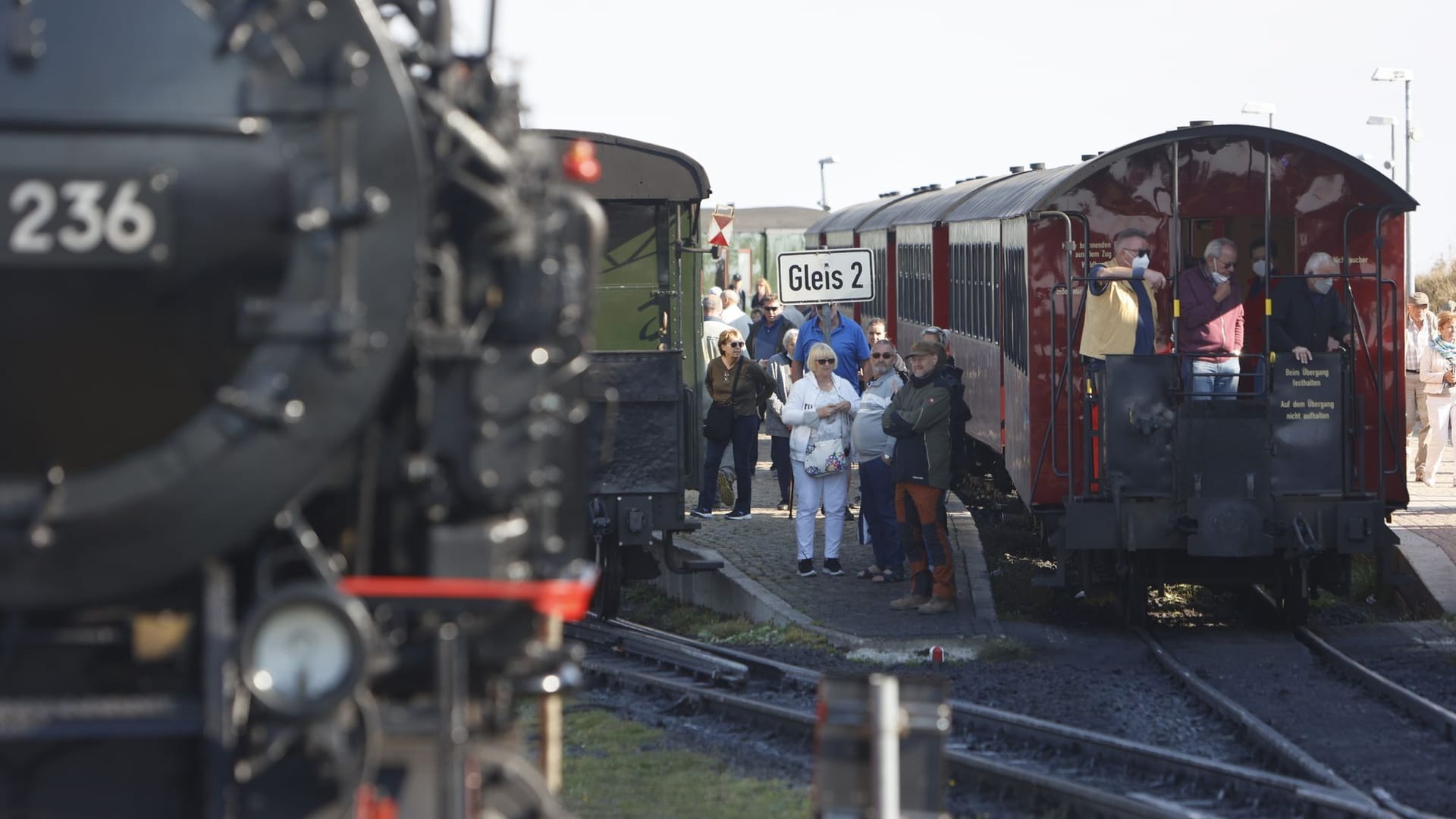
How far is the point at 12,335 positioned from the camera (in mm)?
3959

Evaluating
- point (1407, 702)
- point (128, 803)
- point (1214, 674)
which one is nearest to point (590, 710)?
point (1214, 674)

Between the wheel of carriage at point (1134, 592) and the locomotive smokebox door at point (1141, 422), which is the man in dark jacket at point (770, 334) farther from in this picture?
the locomotive smokebox door at point (1141, 422)

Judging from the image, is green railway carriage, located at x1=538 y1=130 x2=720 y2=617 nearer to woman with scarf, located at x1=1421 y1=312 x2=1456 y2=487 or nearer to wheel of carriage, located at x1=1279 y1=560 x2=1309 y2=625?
wheel of carriage, located at x1=1279 y1=560 x2=1309 y2=625

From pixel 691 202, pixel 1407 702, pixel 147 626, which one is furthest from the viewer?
pixel 691 202

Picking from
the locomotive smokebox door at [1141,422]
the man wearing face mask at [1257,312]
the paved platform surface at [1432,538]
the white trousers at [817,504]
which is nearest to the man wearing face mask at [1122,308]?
the locomotive smokebox door at [1141,422]

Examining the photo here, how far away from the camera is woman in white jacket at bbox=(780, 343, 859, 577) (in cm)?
1306

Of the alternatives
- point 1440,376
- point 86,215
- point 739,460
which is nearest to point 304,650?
point 86,215

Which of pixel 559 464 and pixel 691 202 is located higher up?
pixel 691 202

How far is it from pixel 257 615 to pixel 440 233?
0.98 m

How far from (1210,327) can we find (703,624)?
13.0 feet

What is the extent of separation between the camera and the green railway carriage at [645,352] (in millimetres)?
12055

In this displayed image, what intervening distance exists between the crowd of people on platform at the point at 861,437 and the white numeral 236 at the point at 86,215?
328 inches

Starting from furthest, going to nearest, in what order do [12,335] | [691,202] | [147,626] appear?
[691,202] → [147,626] → [12,335]

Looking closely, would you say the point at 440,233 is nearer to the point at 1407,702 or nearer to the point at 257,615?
the point at 257,615
